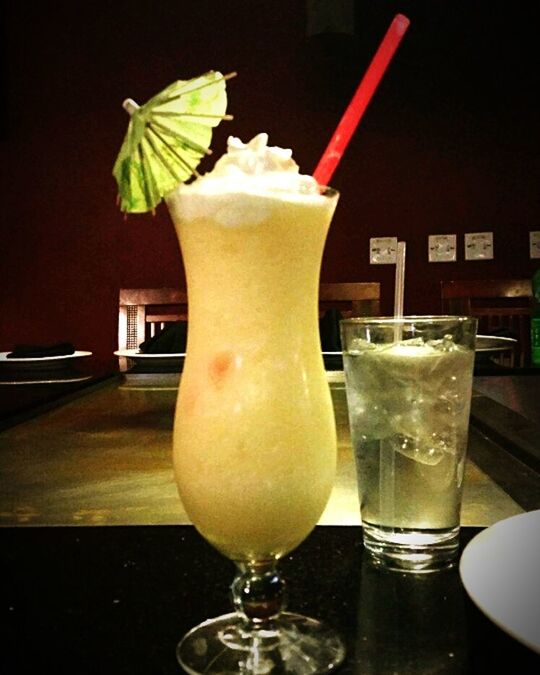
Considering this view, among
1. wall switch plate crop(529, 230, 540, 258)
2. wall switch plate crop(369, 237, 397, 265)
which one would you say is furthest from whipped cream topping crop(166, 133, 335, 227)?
wall switch plate crop(529, 230, 540, 258)

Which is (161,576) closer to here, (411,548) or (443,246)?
(411,548)

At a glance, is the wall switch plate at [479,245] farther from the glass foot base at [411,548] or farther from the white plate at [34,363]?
the glass foot base at [411,548]

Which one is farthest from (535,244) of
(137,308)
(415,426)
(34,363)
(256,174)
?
(256,174)

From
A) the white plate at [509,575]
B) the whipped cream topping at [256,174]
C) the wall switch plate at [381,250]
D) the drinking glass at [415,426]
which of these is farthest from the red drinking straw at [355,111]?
the wall switch plate at [381,250]

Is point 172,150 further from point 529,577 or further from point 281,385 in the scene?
point 529,577

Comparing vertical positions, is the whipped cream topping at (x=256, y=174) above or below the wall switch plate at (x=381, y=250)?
below

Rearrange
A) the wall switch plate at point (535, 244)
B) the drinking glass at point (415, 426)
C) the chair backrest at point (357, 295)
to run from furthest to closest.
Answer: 1. the wall switch plate at point (535, 244)
2. the chair backrest at point (357, 295)
3. the drinking glass at point (415, 426)
